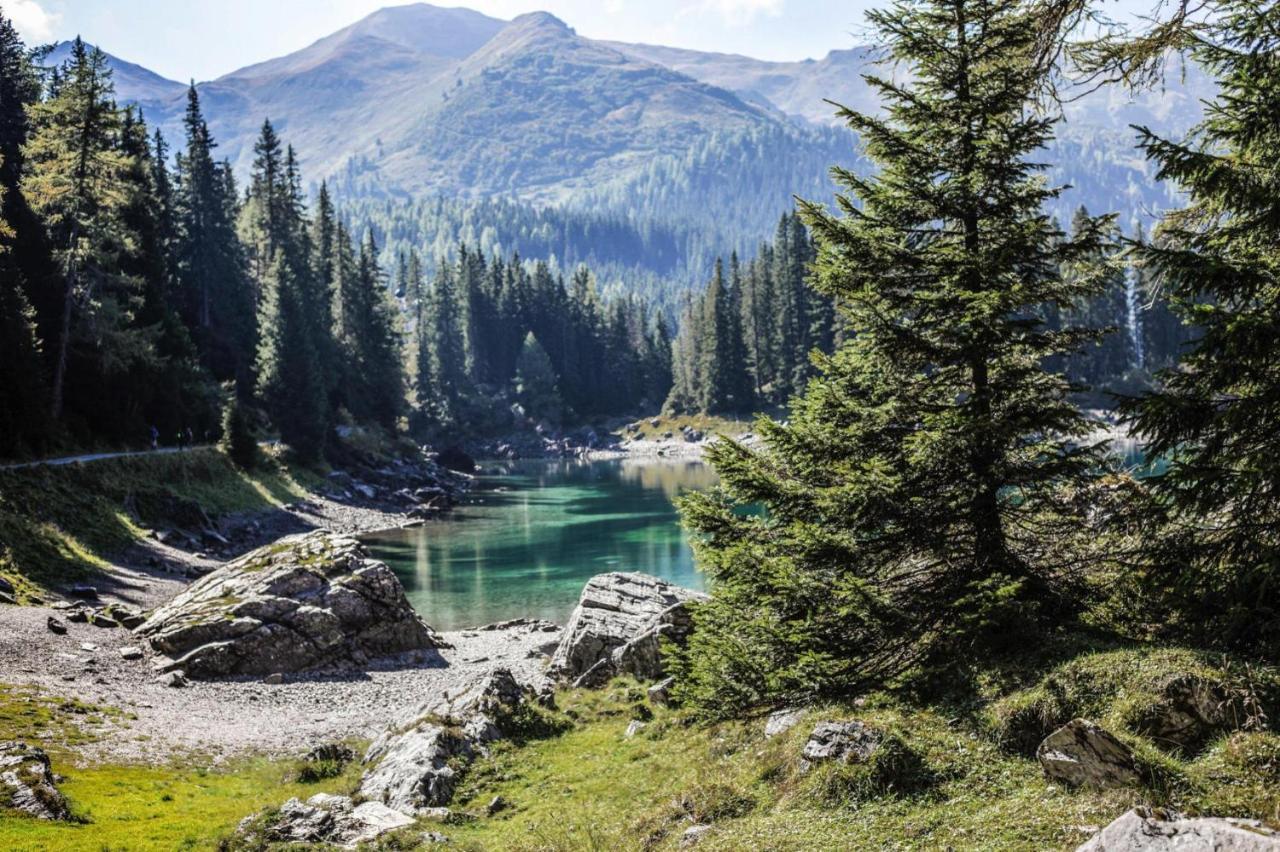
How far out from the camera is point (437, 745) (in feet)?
60.1

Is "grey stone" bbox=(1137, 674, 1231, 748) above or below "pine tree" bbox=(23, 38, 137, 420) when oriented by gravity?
below

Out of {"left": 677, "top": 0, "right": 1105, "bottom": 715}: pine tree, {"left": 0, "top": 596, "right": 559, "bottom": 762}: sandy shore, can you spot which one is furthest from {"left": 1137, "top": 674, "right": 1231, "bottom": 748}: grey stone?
{"left": 0, "top": 596, "right": 559, "bottom": 762}: sandy shore

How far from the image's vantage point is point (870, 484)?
13930 mm

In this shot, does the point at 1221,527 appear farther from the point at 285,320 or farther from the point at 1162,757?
the point at 285,320

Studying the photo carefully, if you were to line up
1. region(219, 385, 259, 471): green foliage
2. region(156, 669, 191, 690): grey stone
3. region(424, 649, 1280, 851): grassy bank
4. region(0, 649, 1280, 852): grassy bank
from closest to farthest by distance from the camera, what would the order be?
region(424, 649, 1280, 851): grassy bank → region(0, 649, 1280, 852): grassy bank → region(156, 669, 191, 690): grey stone → region(219, 385, 259, 471): green foliage

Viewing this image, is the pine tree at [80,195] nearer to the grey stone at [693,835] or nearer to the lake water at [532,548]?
the lake water at [532,548]

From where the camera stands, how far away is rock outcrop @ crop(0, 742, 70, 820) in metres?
13.9

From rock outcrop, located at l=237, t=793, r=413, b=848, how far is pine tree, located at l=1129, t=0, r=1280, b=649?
12.8m

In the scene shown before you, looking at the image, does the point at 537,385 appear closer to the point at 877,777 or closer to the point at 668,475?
Result: the point at 668,475

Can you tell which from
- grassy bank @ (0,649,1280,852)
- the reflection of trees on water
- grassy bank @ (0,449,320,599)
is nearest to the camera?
grassy bank @ (0,649,1280,852)

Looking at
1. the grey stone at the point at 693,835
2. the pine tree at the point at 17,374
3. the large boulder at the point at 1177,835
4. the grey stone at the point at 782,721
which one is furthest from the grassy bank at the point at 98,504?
the large boulder at the point at 1177,835

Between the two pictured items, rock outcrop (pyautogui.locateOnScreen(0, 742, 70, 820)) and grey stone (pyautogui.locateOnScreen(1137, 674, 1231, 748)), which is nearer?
grey stone (pyautogui.locateOnScreen(1137, 674, 1231, 748))

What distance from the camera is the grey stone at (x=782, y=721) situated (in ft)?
45.9

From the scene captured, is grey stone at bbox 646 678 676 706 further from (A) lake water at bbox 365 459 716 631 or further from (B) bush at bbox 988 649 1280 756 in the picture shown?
(A) lake water at bbox 365 459 716 631
